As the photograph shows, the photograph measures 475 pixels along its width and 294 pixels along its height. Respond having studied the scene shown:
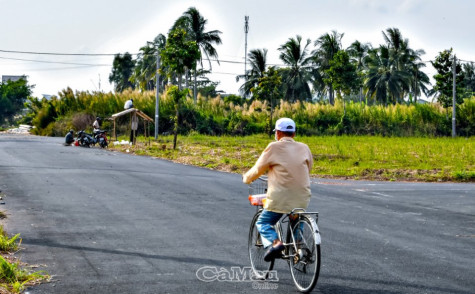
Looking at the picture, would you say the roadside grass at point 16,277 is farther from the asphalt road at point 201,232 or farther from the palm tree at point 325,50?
the palm tree at point 325,50

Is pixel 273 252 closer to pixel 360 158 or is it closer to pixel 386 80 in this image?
pixel 360 158

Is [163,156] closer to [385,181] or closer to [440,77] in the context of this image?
[385,181]

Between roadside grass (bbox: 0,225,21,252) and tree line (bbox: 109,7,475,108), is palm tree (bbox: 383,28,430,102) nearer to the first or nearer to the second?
tree line (bbox: 109,7,475,108)

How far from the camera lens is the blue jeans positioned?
702 centimetres

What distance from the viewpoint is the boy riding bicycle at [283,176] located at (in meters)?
6.84

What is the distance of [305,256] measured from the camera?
262 inches

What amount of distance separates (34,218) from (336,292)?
23.1 ft

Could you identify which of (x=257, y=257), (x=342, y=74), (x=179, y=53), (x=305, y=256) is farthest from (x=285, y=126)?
(x=342, y=74)

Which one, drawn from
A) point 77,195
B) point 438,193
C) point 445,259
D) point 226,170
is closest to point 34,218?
point 77,195

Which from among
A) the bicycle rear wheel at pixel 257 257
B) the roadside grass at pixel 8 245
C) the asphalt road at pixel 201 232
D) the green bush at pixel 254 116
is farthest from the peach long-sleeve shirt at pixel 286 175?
the green bush at pixel 254 116

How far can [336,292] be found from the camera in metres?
6.88

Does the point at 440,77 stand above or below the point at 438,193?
above

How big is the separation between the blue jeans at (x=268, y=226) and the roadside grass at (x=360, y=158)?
16288 millimetres

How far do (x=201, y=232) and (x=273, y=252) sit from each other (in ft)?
13.3
